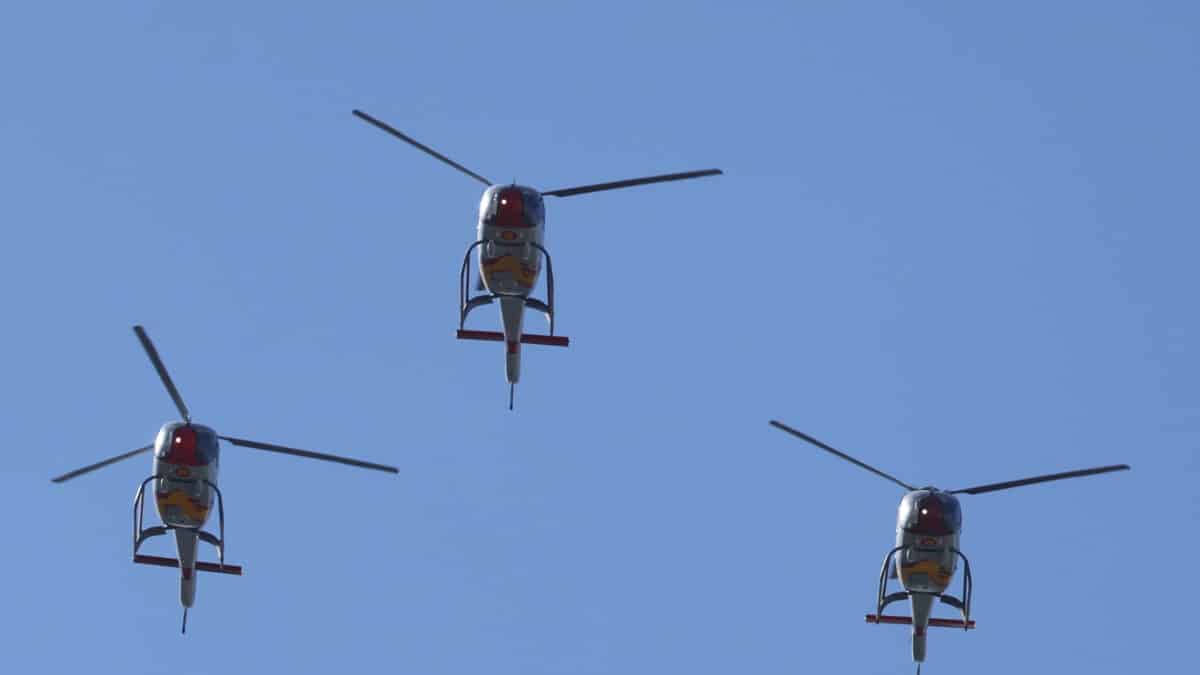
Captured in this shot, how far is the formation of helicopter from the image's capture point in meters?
86.7

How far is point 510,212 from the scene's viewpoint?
283 feet

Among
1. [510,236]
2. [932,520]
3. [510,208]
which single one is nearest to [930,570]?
[932,520]

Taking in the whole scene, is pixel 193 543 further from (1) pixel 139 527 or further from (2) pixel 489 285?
(2) pixel 489 285

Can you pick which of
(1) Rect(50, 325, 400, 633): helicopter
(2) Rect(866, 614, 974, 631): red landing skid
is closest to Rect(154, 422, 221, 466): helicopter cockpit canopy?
(1) Rect(50, 325, 400, 633): helicopter

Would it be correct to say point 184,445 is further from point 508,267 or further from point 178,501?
point 508,267

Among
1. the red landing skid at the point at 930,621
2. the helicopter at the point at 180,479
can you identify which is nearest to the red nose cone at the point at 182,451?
the helicopter at the point at 180,479

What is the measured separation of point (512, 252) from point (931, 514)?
39.5 ft

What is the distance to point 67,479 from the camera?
88.3 m

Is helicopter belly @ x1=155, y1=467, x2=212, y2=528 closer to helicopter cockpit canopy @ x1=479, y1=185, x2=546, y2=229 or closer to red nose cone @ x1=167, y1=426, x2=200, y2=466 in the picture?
red nose cone @ x1=167, y1=426, x2=200, y2=466

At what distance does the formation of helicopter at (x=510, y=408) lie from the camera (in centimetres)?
8669

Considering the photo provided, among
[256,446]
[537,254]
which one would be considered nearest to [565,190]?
[537,254]

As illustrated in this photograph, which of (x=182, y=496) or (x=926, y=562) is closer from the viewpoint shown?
(x=182, y=496)

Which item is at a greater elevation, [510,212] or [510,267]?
[510,212]

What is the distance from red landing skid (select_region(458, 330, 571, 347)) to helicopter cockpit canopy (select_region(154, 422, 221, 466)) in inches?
260
